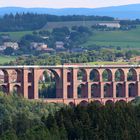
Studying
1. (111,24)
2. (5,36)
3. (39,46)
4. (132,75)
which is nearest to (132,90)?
(132,75)

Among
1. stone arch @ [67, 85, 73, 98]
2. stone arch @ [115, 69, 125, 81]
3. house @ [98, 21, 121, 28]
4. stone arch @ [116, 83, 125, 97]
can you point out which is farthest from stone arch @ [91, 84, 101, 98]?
house @ [98, 21, 121, 28]

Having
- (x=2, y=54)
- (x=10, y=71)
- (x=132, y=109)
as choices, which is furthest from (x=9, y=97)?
(x=2, y=54)

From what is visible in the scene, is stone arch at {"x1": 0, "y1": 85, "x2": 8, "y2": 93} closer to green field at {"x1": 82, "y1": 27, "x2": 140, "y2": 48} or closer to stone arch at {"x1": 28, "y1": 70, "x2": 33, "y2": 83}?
stone arch at {"x1": 28, "y1": 70, "x2": 33, "y2": 83}

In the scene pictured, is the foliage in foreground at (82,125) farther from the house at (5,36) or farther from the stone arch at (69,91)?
the house at (5,36)

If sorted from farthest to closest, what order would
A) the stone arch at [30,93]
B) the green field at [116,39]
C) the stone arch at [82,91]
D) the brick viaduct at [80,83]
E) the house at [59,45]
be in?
1. the house at [59,45]
2. the green field at [116,39]
3. the stone arch at [82,91]
4. the brick viaduct at [80,83]
5. the stone arch at [30,93]

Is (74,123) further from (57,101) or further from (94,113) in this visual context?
(57,101)

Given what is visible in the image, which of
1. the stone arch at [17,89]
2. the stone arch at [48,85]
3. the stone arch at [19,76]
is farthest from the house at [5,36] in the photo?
the stone arch at [17,89]

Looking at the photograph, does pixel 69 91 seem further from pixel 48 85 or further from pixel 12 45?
pixel 12 45
